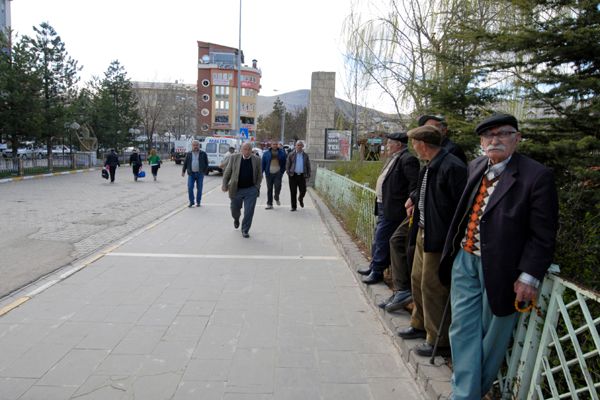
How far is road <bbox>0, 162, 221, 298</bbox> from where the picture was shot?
6.68m

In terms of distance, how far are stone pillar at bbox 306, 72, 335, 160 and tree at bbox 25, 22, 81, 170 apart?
13.7m

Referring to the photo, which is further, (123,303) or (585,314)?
(123,303)

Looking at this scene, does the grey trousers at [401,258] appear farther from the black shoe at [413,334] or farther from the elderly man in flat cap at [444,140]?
the elderly man in flat cap at [444,140]

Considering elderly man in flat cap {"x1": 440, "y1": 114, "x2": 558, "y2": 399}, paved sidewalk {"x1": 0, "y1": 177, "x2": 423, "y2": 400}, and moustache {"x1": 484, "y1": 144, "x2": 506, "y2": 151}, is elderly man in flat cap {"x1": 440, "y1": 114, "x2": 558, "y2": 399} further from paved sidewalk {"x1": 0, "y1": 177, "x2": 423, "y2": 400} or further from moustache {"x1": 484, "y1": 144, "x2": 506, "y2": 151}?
paved sidewalk {"x1": 0, "y1": 177, "x2": 423, "y2": 400}

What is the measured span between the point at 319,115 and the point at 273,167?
9.37m

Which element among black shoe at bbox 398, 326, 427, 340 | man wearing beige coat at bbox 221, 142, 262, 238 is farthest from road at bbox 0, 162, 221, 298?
black shoe at bbox 398, 326, 427, 340

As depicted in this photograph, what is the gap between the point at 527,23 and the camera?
3.65 meters

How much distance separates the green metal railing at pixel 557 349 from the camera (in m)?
2.19

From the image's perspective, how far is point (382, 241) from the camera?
5.02 meters

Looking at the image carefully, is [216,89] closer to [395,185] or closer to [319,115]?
[319,115]

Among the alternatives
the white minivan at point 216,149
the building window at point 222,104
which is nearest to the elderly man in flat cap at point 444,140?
the white minivan at point 216,149

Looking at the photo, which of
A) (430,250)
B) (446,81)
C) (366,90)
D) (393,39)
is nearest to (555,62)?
(446,81)

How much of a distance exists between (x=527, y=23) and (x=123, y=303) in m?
4.71

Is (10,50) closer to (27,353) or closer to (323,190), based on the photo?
(323,190)
